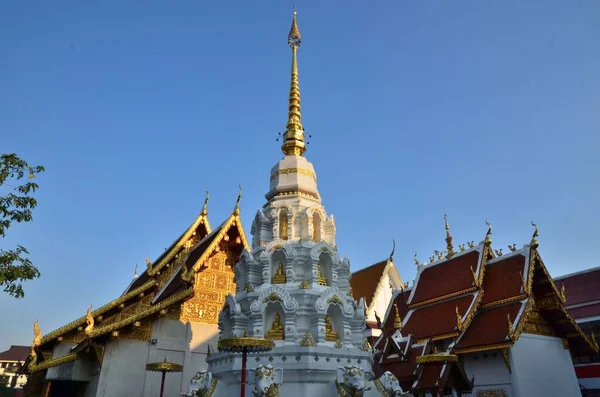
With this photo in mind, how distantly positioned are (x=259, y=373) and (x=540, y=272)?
11.3m

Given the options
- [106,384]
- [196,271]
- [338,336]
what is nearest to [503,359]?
[338,336]

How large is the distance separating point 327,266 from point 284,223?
5.22 feet

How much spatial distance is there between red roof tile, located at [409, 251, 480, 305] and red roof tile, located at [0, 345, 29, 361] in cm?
5087

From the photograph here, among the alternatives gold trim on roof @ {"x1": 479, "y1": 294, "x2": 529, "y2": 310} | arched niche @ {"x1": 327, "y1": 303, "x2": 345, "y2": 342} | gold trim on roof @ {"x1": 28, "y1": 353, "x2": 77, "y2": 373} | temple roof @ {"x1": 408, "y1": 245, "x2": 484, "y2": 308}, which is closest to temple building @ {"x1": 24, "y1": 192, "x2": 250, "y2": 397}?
gold trim on roof @ {"x1": 28, "y1": 353, "x2": 77, "y2": 373}

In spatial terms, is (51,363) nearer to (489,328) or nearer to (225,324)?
(225,324)

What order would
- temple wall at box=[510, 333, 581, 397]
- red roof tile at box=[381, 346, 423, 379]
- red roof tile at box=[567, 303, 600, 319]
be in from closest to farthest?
temple wall at box=[510, 333, 581, 397], red roof tile at box=[381, 346, 423, 379], red roof tile at box=[567, 303, 600, 319]

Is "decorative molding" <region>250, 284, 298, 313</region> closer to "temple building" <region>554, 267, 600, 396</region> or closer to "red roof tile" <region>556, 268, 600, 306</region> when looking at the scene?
"temple building" <region>554, 267, 600, 396</region>

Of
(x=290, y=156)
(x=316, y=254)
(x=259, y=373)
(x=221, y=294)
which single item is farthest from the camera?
(x=221, y=294)

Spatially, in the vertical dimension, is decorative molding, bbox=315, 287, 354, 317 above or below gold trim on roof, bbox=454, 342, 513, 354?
above

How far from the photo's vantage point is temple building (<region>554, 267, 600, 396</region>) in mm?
15781

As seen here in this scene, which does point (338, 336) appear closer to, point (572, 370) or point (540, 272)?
point (540, 272)

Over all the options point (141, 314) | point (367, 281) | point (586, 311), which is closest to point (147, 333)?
point (141, 314)

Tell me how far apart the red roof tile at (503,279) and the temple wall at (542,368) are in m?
1.42

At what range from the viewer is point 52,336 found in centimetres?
1188
